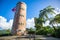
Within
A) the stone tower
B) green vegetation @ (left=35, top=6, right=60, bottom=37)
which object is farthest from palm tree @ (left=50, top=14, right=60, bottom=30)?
the stone tower

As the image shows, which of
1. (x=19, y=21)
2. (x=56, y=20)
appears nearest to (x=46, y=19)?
(x=56, y=20)

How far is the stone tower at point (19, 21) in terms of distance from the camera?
9.89m

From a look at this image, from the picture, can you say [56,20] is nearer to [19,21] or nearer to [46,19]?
[46,19]

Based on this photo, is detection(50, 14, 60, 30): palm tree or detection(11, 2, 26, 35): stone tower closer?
detection(50, 14, 60, 30): palm tree

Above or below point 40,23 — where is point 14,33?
below

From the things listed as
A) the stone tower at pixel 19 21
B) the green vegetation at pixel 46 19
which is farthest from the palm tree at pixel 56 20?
the stone tower at pixel 19 21

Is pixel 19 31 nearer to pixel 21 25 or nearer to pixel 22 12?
pixel 21 25

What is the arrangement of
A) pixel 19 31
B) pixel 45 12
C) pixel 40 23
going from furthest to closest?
pixel 40 23 → pixel 45 12 → pixel 19 31

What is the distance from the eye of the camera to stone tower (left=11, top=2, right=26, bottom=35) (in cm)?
989

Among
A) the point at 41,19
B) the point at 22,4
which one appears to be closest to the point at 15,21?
the point at 22,4

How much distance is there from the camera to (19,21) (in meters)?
9.97

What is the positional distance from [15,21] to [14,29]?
0.79 m

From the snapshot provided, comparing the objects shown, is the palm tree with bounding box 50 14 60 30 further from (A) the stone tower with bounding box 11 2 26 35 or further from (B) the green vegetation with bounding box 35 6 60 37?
(A) the stone tower with bounding box 11 2 26 35

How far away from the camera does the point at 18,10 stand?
408 inches
